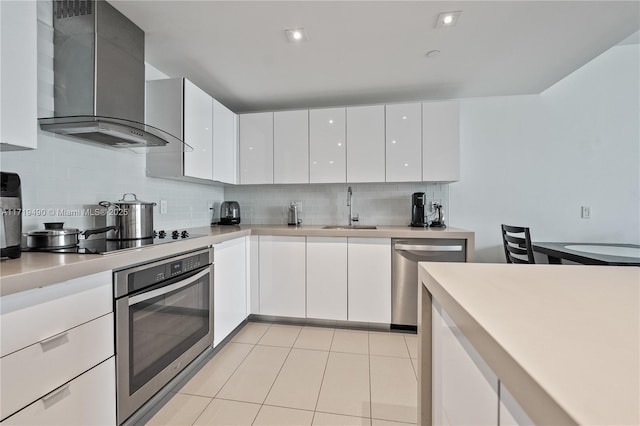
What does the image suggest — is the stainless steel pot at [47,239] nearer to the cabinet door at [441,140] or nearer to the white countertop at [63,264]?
the white countertop at [63,264]

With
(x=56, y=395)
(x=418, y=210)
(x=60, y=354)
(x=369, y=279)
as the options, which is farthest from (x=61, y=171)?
(x=418, y=210)

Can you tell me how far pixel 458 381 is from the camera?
0.70 meters

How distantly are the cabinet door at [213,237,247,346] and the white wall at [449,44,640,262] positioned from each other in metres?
2.25

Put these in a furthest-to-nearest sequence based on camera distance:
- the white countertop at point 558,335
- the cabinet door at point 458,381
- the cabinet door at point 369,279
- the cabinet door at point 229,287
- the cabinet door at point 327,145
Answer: the cabinet door at point 327,145 < the cabinet door at point 369,279 < the cabinet door at point 229,287 < the cabinet door at point 458,381 < the white countertop at point 558,335

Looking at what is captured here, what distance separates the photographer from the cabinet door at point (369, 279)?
8.11ft

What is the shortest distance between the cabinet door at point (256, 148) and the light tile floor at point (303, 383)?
1571 mm

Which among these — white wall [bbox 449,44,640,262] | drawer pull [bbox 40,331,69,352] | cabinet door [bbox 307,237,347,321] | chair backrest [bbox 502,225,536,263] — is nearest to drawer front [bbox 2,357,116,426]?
drawer pull [bbox 40,331,69,352]

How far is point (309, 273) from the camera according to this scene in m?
2.57

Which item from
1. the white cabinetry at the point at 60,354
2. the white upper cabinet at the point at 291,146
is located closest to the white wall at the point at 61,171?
the white cabinetry at the point at 60,354

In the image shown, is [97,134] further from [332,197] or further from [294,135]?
[332,197]

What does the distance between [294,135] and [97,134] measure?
65.9 inches

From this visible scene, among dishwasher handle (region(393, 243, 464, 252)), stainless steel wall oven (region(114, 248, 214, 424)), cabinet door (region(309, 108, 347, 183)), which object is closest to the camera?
stainless steel wall oven (region(114, 248, 214, 424))

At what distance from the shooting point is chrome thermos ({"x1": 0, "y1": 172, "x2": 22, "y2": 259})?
108 centimetres

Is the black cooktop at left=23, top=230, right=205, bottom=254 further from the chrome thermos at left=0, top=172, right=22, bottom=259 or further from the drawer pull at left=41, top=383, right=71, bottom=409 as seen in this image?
the drawer pull at left=41, top=383, right=71, bottom=409
